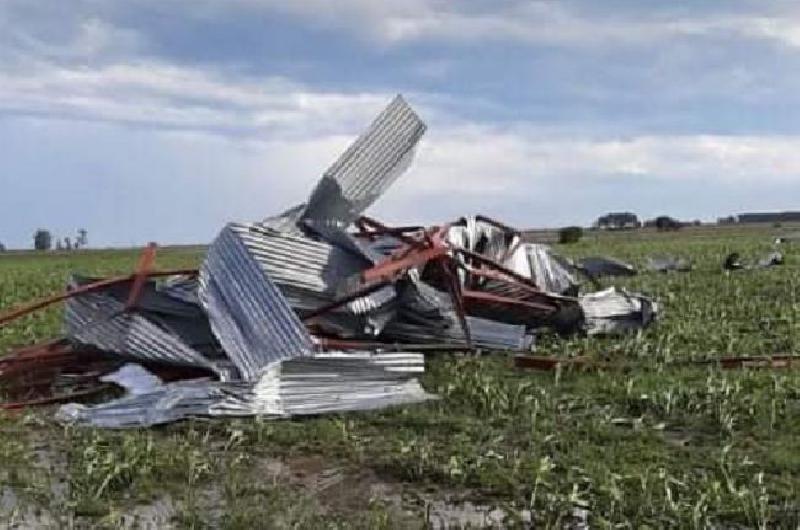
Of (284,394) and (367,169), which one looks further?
(367,169)

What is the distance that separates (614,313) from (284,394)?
446 centimetres

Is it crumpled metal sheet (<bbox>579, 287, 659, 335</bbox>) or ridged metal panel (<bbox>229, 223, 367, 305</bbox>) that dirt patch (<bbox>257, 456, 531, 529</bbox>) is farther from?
crumpled metal sheet (<bbox>579, 287, 659, 335</bbox>)

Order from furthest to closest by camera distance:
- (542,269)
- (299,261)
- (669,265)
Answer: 1. (669,265)
2. (542,269)
3. (299,261)

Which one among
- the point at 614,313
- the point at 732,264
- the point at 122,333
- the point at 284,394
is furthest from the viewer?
the point at 732,264

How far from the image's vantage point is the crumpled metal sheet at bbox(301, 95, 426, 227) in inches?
380

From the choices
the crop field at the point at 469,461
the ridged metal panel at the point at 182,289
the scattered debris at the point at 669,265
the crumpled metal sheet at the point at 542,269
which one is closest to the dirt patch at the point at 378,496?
the crop field at the point at 469,461

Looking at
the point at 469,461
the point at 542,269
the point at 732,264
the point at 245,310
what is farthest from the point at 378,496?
the point at 732,264

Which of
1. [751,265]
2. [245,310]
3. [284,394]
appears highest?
[245,310]

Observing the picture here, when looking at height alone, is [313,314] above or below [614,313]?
above

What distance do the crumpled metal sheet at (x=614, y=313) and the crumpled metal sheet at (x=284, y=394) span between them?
3.18 m

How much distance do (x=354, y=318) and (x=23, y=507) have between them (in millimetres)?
4083

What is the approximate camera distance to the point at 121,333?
8438 millimetres

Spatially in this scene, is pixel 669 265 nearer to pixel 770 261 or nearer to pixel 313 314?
pixel 770 261

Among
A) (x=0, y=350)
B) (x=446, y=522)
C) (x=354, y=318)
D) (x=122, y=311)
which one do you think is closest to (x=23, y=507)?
(x=446, y=522)
